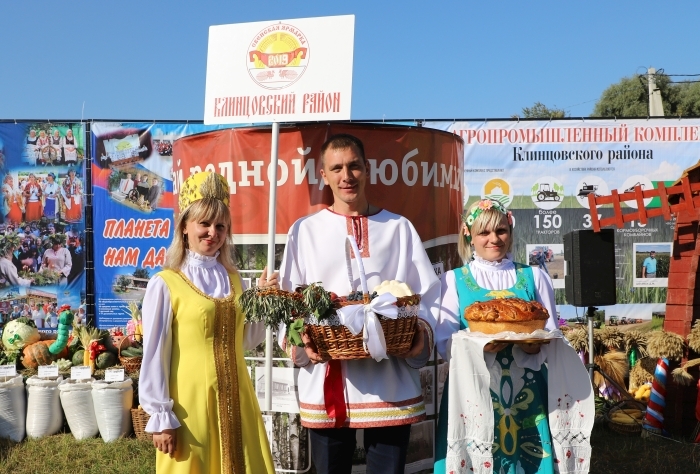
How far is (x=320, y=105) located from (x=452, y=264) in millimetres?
1341

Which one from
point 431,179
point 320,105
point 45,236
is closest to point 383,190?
point 431,179

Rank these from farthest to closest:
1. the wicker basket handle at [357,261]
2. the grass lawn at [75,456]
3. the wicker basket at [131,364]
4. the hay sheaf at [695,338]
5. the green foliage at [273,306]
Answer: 1. the wicker basket at [131,364]
2. the hay sheaf at [695,338]
3. the grass lawn at [75,456]
4. the wicker basket handle at [357,261]
5. the green foliage at [273,306]

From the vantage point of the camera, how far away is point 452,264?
4.45 m

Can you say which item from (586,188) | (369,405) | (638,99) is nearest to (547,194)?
(586,188)

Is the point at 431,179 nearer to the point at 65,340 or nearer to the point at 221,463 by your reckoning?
the point at 221,463

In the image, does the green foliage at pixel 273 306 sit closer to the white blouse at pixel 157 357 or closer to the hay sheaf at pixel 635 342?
the white blouse at pixel 157 357

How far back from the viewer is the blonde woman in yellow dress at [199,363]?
2.74 meters

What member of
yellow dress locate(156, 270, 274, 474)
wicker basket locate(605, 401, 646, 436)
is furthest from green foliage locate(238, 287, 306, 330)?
wicker basket locate(605, 401, 646, 436)

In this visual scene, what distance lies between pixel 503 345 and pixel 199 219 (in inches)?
51.5

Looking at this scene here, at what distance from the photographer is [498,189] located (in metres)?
11.0

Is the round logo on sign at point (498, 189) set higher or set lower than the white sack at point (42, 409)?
higher

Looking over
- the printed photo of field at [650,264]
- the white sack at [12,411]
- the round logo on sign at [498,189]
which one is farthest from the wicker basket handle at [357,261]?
the printed photo of field at [650,264]

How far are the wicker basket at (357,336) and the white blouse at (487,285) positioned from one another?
15.1 inches

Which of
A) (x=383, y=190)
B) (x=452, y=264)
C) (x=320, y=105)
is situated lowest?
(x=452, y=264)
